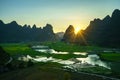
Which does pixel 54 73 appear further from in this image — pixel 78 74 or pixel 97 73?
pixel 97 73

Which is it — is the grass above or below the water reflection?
below

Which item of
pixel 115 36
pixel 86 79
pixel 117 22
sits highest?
pixel 117 22

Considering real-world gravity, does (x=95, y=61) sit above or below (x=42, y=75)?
above

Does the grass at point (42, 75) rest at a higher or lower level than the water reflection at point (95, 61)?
lower

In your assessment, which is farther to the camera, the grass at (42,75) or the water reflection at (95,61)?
the water reflection at (95,61)

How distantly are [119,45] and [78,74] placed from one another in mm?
106695

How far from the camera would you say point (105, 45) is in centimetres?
15975

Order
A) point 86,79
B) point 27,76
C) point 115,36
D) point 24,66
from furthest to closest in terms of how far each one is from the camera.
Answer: point 115,36
point 24,66
point 27,76
point 86,79

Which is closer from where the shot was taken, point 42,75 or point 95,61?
point 42,75

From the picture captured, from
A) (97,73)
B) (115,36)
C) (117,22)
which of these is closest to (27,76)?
(97,73)

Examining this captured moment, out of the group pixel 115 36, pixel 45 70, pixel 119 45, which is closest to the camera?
pixel 45 70

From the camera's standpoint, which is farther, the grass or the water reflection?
the water reflection

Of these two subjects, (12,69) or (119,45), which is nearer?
(12,69)

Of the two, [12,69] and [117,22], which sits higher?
[117,22]
